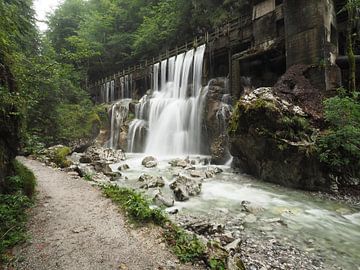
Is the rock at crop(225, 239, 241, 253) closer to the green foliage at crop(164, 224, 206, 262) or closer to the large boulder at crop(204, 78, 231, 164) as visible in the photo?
the green foliage at crop(164, 224, 206, 262)

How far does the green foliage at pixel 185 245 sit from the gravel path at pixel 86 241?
0.44 ft

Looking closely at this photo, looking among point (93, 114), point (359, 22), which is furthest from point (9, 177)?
point (93, 114)

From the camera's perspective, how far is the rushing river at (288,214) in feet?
15.2

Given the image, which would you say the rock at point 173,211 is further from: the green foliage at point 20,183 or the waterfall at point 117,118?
the waterfall at point 117,118

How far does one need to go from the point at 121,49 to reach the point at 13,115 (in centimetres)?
3216

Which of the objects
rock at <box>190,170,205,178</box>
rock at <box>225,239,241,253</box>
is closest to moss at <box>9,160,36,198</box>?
rock at <box>225,239,241,253</box>

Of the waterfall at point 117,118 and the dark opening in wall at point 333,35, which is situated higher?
the dark opening in wall at point 333,35

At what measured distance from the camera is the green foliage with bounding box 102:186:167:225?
170 inches

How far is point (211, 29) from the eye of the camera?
22781mm

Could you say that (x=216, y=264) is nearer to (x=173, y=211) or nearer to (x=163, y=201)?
(x=173, y=211)

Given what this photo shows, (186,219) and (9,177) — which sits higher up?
(9,177)

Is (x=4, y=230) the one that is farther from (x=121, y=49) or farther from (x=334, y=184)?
(x=121, y=49)

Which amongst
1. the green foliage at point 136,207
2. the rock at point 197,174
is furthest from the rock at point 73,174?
the rock at point 197,174

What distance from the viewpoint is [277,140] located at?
352 inches
